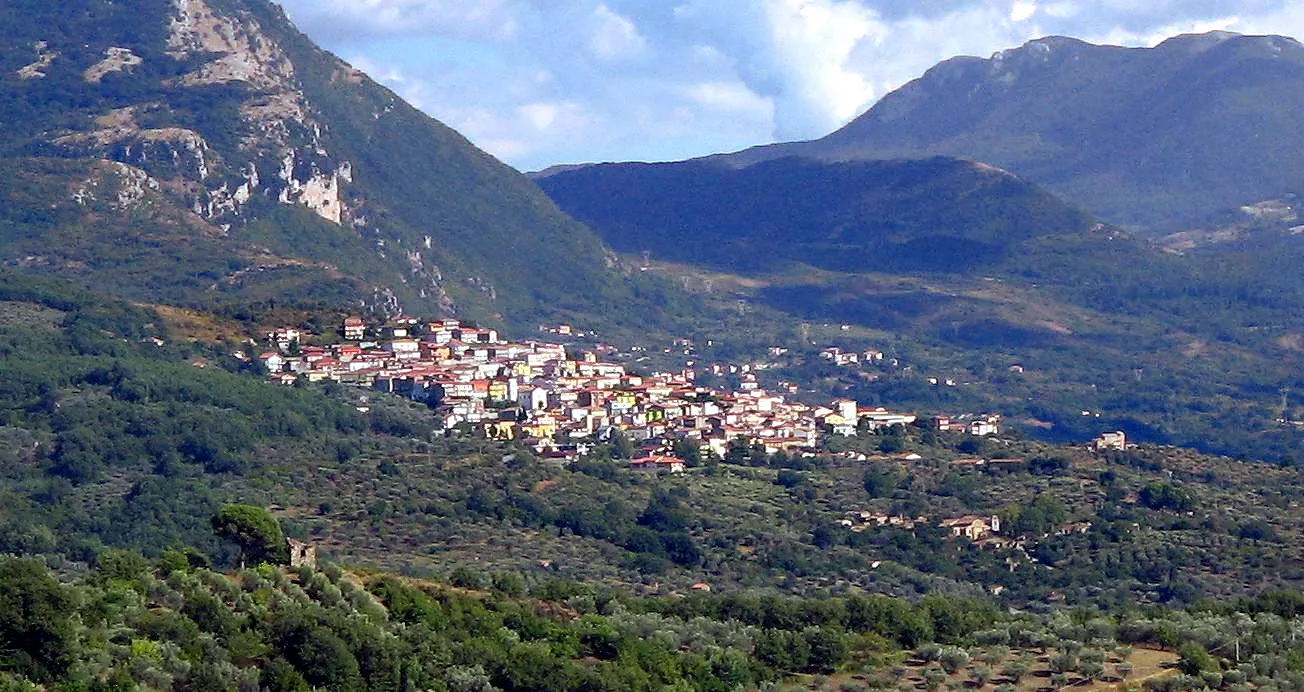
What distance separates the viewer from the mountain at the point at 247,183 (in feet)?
396

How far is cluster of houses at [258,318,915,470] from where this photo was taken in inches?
3150

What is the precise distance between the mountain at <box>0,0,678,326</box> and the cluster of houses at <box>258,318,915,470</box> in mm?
15229

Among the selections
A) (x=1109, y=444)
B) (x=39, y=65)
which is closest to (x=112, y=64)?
(x=39, y=65)

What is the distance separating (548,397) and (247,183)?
2239 inches

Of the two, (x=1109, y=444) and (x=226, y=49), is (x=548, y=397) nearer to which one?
(x=1109, y=444)

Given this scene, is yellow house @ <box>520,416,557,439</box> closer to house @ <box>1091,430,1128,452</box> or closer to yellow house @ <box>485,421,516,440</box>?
yellow house @ <box>485,421,516,440</box>

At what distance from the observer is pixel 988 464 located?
76.6 m

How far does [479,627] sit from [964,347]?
124 metres

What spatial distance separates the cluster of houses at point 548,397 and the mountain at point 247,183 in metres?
15.2

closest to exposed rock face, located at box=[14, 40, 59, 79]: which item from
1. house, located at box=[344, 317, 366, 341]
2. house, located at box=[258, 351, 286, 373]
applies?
house, located at box=[344, 317, 366, 341]

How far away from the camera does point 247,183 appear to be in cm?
13875

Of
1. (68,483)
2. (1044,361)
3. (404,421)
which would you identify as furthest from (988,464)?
(1044,361)

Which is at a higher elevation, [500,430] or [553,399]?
[553,399]

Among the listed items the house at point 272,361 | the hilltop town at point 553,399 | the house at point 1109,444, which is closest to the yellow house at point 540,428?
the hilltop town at point 553,399
